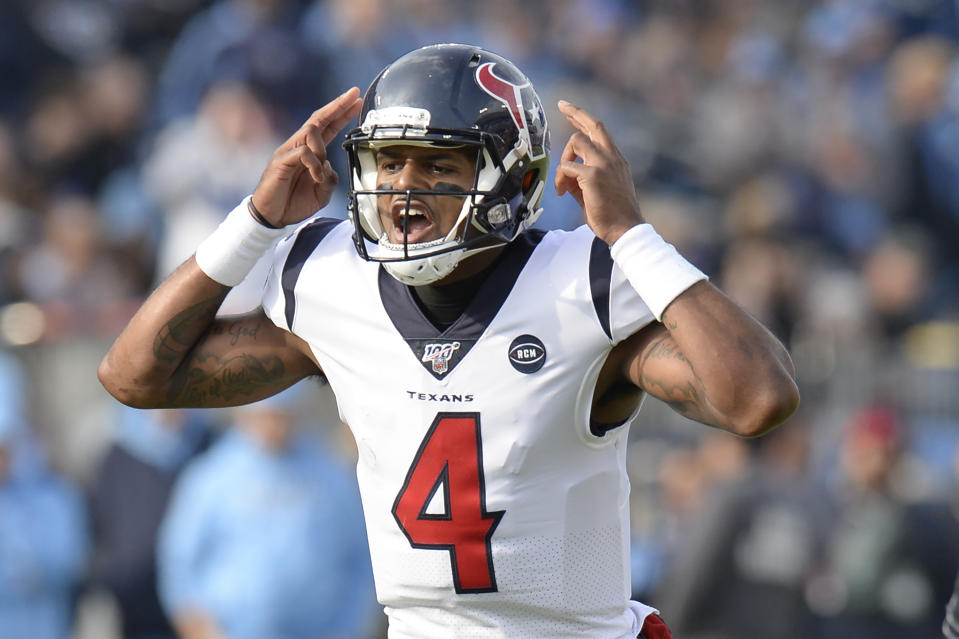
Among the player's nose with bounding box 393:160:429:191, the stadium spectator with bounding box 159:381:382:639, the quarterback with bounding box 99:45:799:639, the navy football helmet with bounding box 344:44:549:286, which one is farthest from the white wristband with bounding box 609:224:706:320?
the stadium spectator with bounding box 159:381:382:639

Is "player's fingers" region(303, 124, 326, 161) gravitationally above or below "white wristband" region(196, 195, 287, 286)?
above

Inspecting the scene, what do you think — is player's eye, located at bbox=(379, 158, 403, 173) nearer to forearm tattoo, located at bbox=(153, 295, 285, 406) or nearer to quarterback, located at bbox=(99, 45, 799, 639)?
quarterback, located at bbox=(99, 45, 799, 639)

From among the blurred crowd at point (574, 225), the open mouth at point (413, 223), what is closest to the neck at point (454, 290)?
the open mouth at point (413, 223)

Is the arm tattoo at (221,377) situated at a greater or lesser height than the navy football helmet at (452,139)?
lesser

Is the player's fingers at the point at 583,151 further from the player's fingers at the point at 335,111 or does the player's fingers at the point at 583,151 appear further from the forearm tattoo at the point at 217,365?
the forearm tattoo at the point at 217,365

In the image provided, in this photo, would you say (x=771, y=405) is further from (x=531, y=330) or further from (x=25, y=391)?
(x=25, y=391)

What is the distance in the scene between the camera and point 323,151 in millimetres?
3438

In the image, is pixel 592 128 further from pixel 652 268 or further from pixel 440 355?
pixel 440 355

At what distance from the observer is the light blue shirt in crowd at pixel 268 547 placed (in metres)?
6.52

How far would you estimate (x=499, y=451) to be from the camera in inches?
127

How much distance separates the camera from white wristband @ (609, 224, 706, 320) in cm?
313

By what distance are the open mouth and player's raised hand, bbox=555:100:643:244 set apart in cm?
30

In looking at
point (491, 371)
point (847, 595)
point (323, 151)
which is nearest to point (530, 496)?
point (491, 371)

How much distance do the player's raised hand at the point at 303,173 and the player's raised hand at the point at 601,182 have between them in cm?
57
